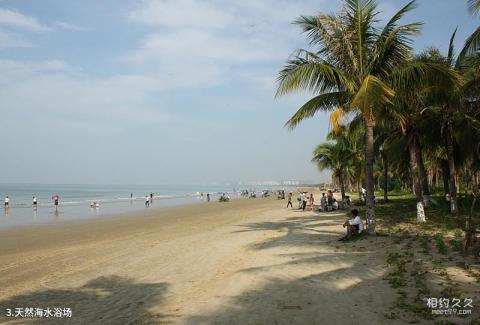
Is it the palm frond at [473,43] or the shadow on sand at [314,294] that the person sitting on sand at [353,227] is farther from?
the palm frond at [473,43]

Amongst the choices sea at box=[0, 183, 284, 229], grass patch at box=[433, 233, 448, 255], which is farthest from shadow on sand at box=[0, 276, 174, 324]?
sea at box=[0, 183, 284, 229]

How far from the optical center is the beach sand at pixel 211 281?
6703 mm

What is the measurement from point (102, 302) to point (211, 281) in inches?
85.6

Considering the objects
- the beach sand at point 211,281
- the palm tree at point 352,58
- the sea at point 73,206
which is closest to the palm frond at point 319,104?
the palm tree at point 352,58

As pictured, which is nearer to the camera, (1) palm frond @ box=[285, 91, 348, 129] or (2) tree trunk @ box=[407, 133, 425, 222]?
(1) palm frond @ box=[285, 91, 348, 129]

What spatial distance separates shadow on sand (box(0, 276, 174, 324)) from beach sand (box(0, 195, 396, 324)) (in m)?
0.02

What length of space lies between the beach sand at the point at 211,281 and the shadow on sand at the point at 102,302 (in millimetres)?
20

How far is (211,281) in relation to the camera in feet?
29.5

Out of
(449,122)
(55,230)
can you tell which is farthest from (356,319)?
(55,230)

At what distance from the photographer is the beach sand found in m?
6.70

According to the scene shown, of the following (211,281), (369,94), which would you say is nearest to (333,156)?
(369,94)

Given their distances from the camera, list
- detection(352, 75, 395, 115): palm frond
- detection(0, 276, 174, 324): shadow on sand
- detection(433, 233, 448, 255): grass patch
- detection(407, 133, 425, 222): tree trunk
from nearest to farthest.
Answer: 1. detection(0, 276, 174, 324): shadow on sand
2. detection(433, 233, 448, 255): grass patch
3. detection(352, 75, 395, 115): palm frond
4. detection(407, 133, 425, 222): tree trunk

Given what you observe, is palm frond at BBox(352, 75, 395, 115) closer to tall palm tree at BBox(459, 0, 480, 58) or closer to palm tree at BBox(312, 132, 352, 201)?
tall palm tree at BBox(459, 0, 480, 58)

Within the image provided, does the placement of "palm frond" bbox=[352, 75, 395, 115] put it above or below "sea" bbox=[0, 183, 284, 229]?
above
